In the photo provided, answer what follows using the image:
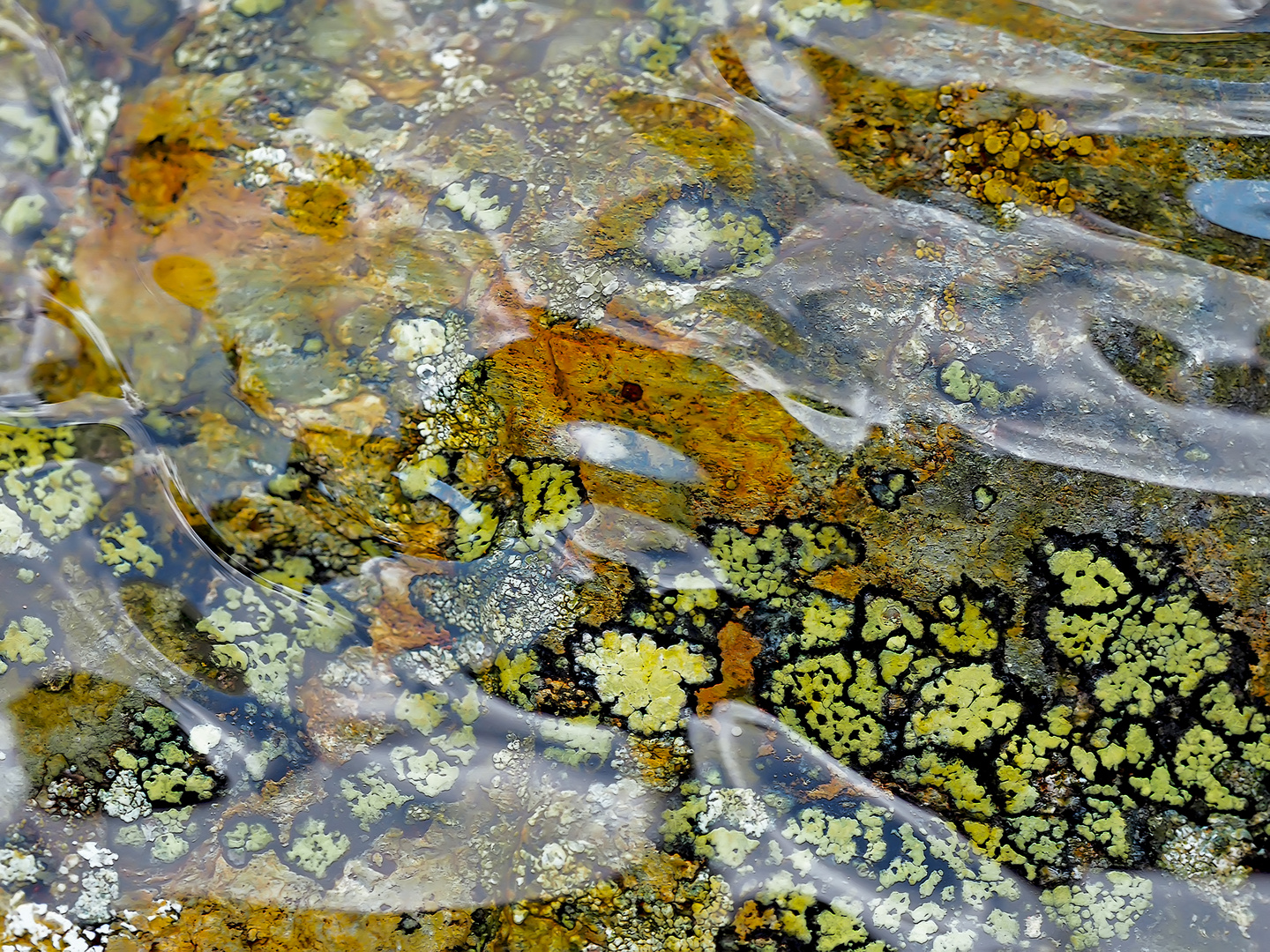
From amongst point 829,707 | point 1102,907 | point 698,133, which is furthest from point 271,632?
point 1102,907

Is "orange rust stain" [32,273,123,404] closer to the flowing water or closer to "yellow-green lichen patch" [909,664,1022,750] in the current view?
the flowing water

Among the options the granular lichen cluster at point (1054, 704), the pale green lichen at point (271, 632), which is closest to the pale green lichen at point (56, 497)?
the pale green lichen at point (271, 632)

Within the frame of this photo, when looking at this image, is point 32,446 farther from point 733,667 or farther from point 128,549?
point 733,667

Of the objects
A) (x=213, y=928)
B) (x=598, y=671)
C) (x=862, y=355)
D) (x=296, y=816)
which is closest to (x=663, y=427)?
(x=862, y=355)

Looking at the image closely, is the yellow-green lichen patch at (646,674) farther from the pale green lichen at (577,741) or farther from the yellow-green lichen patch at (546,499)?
the yellow-green lichen patch at (546,499)

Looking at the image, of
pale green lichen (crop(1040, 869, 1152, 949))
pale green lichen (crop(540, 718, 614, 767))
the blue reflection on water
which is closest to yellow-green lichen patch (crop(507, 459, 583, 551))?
pale green lichen (crop(540, 718, 614, 767))

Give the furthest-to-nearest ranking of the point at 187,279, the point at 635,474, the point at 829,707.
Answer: the point at 187,279
the point at 635,474
the point at 829,707

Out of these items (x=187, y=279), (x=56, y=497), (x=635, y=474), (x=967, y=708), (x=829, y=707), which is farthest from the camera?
(x=187, y=279)
